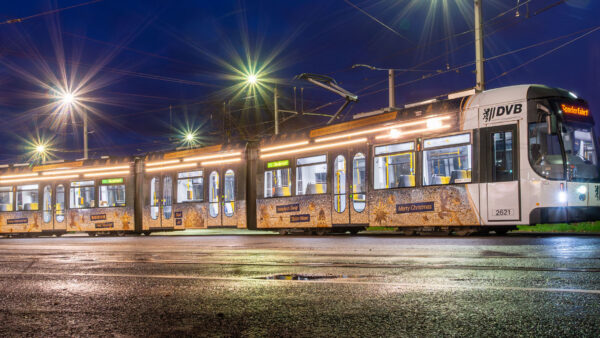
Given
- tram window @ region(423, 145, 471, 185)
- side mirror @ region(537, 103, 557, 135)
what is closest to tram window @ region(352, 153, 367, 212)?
tram window @ region(423, 145, 471, 185)

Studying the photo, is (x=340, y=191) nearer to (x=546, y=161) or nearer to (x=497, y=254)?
(x=546, y=161)

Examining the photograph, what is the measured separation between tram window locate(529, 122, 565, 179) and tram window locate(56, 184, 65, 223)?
2137 cm

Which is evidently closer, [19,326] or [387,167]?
[19,326]

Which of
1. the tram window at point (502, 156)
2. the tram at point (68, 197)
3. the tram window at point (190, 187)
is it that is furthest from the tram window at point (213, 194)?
the tram window at point (502, 156)

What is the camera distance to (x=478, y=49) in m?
20.0

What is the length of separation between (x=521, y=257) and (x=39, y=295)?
20.4 feet

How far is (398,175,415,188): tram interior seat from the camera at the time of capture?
1641cm

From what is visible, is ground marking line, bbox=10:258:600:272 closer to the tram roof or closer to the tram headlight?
the tram headlight

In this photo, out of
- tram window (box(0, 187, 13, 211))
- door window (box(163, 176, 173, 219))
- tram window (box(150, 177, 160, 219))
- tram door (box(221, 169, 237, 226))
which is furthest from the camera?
tram window (box(0, 187, 13, 211))

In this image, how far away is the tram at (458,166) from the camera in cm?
1407

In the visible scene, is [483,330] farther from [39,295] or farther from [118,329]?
[39,295]

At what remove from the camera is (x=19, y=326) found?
4.20 metres

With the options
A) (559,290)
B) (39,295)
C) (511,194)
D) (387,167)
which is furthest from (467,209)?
(39,295)

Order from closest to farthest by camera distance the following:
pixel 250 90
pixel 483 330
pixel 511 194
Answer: pixel 483 330
pixel 511 194
pixel 250 90
